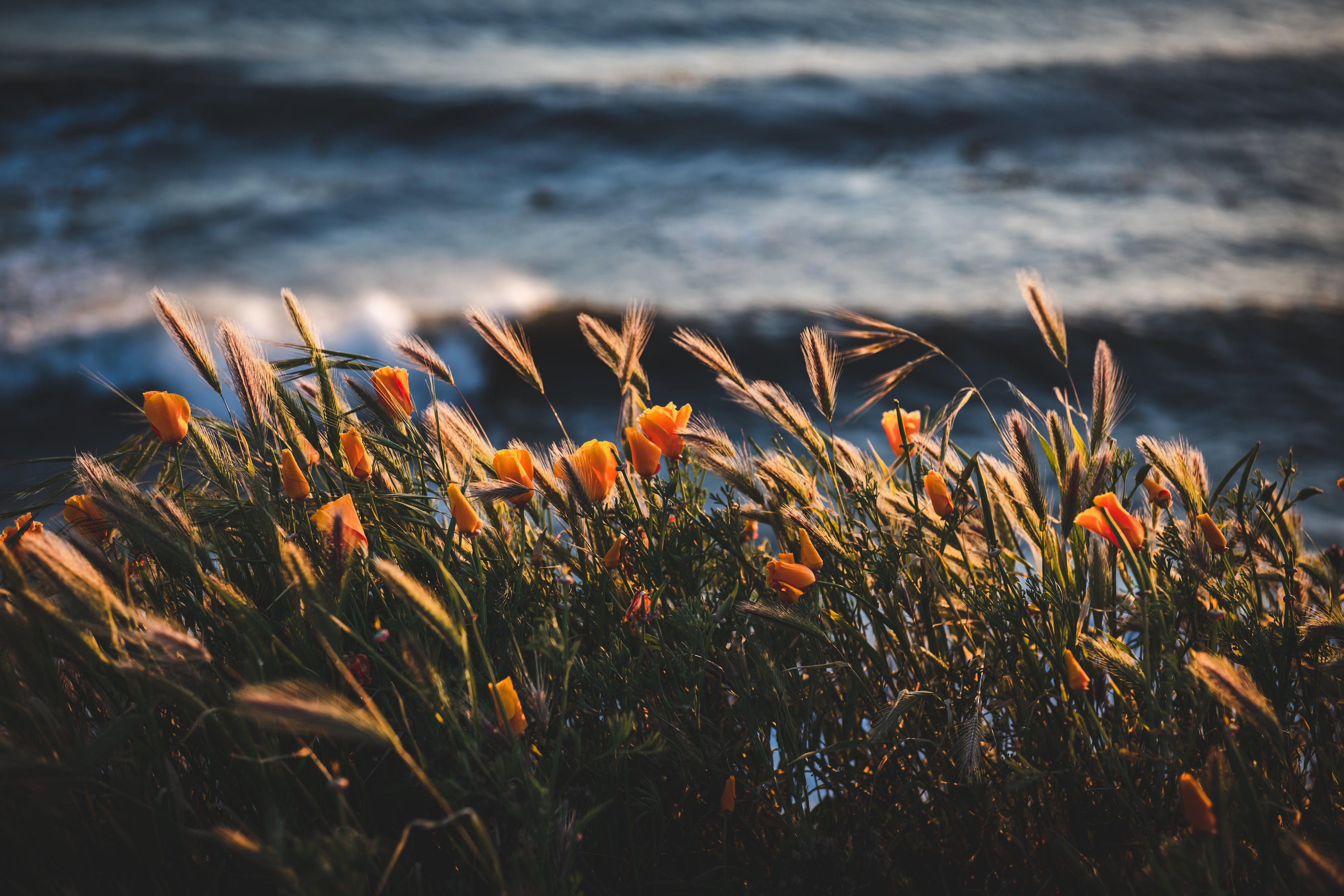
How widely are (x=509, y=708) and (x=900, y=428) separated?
683 mm

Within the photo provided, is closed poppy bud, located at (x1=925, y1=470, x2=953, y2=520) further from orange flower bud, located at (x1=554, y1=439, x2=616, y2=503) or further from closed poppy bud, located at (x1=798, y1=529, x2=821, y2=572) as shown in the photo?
orange flower bud, located at (x1=554, y1=439, x2=616, y2=503)

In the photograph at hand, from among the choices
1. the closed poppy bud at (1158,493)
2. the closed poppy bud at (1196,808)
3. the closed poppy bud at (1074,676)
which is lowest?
the closed poppy bud at (1196,808)

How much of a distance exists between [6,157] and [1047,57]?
8.95 meters

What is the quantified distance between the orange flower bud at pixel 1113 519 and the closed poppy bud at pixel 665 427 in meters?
0.52

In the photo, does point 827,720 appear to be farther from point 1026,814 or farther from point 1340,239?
point 1340,239

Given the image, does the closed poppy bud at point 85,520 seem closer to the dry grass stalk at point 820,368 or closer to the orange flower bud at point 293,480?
the orange flower bud at point 293,480

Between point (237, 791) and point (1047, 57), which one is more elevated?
point (1047, 57)

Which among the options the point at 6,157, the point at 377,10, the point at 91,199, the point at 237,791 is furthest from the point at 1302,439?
the point at 377,10

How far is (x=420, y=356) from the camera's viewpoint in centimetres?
116

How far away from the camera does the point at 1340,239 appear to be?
4.52 meters

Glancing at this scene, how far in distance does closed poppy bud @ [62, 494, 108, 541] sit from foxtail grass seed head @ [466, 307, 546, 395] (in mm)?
564

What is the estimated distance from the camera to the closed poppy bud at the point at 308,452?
106cm

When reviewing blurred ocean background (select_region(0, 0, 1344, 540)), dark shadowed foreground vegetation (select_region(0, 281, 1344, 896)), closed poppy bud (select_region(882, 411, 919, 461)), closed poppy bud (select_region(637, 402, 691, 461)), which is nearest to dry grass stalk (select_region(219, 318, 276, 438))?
dark shadowed foreground vegetation (select_region(0, 281, 1344, 896))

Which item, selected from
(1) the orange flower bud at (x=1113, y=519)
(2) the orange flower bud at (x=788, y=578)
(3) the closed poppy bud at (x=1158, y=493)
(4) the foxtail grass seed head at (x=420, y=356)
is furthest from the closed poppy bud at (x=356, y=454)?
(3) the closed poppy bud at (x=1158, y=493)
